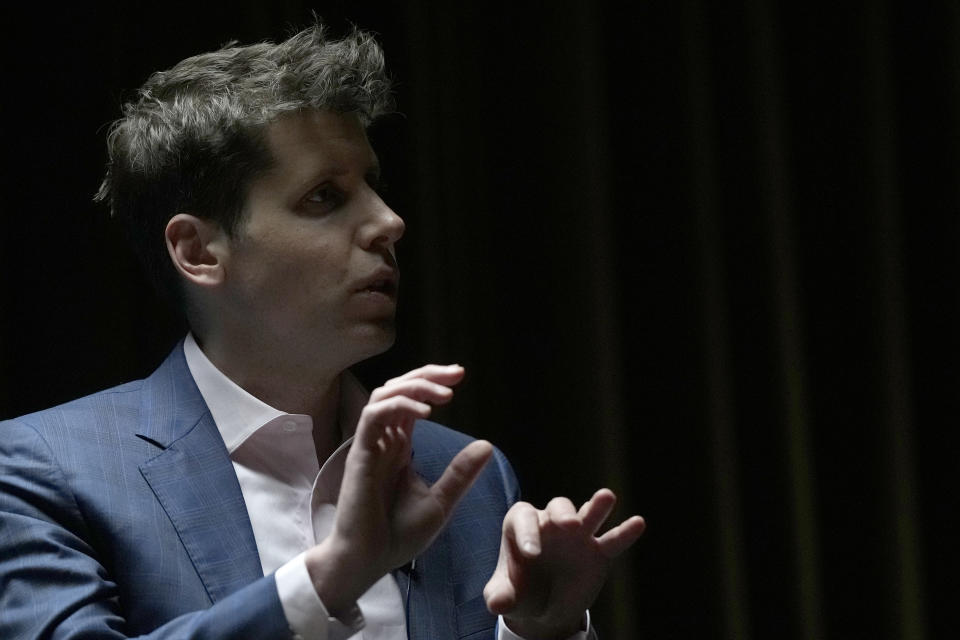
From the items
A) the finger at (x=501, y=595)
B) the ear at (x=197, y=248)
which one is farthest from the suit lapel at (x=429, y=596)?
the ear at (x=197, y=248)

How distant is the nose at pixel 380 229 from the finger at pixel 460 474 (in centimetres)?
38

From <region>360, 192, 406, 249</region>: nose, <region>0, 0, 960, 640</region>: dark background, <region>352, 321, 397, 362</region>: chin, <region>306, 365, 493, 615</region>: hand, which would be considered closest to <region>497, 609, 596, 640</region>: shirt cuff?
<region>306, 365, 493, 615</region>: hand

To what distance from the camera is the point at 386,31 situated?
201 cm

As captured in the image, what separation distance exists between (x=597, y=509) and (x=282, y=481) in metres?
0.44

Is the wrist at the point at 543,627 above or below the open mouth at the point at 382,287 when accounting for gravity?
below

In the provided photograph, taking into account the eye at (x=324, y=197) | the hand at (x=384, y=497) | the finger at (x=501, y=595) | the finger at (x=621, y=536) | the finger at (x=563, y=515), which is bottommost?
the finger at (x=501, y=595)

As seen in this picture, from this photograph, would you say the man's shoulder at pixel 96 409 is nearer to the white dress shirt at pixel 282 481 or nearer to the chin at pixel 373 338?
the white dress shirt at pixel 282 481

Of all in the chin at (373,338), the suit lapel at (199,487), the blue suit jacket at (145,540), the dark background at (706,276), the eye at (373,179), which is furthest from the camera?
the dark background at (706,276)

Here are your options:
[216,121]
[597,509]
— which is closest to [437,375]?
[597,509]

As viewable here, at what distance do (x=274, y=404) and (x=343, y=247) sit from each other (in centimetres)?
24

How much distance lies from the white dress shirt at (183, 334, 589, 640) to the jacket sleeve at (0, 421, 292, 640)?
17cm

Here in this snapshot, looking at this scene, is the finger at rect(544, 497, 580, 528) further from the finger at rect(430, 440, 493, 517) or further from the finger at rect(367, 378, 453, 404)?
the finger at rect(367, 378, 453, 404)

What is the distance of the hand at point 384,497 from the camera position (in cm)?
109

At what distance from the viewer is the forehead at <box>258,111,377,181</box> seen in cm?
146
